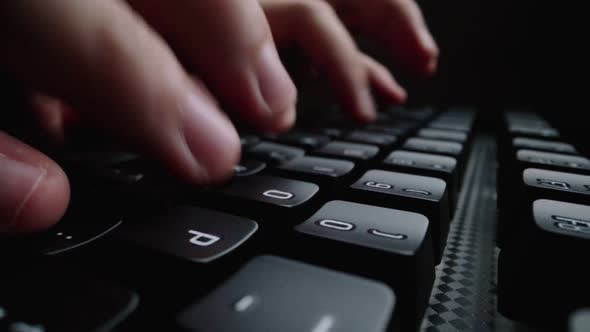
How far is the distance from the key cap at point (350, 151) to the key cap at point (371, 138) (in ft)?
0.11

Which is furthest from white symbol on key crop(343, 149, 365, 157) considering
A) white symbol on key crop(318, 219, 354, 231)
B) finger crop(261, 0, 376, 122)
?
finger crop(261, 0, 376, 122)

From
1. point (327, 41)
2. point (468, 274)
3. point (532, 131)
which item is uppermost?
point (327, 41)

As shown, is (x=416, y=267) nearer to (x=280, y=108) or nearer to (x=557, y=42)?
(x=280, y=108)

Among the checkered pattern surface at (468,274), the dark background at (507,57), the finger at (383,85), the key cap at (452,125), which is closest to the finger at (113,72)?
the checkered pattern surface at (468,274)

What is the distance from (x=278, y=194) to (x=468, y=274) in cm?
18

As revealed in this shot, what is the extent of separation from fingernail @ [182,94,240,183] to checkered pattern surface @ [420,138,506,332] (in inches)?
7.5

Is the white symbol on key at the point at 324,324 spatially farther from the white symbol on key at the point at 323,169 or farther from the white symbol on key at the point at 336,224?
the white symbol on key at the point at 323,169

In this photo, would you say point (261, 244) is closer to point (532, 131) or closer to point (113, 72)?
point (113, 72)

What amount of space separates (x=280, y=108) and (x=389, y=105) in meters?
0.75

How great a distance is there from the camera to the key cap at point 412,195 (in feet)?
1.18

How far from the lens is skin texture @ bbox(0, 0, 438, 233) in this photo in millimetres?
250

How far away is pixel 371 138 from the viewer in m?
0.67

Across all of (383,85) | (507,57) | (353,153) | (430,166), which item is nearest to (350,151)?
(353,153)

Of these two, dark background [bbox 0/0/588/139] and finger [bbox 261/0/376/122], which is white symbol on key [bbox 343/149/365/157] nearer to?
finger [bbox 261/0/376/122]
